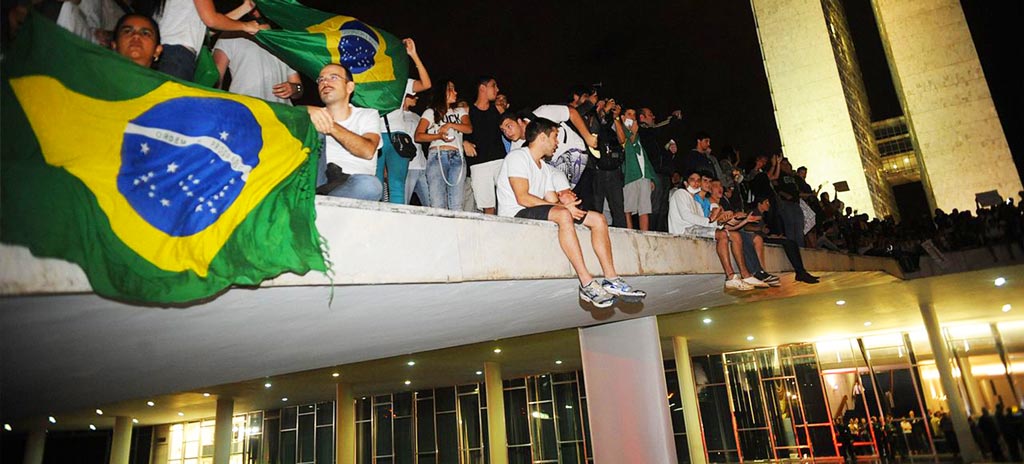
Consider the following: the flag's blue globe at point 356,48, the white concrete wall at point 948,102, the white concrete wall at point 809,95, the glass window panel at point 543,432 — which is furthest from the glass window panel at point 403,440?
the white concrete wall at point 948,102

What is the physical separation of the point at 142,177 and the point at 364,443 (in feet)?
79.1

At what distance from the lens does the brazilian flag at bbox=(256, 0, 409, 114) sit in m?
5.48

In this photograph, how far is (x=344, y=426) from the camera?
19.2 metres

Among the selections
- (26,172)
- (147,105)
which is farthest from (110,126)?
(26,172)

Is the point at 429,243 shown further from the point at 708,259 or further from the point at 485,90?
the point at 708,259

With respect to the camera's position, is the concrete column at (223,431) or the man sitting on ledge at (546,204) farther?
the concrete column at (223,431)

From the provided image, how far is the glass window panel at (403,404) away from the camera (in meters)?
24.3

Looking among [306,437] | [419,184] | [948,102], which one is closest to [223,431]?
[306,437]

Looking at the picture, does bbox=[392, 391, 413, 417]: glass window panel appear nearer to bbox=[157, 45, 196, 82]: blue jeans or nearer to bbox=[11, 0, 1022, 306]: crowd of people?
bbox=[11, 0, 1022, 306]: crowd of people

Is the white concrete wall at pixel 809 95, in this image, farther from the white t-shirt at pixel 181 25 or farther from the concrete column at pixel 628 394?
the white t-shirt at pixel 181 25

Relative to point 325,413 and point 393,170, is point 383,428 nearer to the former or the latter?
point 325,413

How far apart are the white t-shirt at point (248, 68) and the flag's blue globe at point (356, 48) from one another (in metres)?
0.69

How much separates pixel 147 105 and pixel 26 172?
26.4 inches

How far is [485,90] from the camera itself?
21.1 feet
